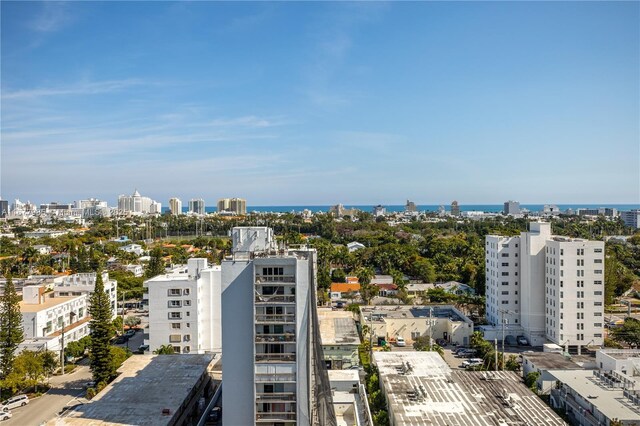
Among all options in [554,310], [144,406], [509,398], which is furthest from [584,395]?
[144,406]

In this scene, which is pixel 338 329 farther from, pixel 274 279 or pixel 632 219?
pixel 632 219

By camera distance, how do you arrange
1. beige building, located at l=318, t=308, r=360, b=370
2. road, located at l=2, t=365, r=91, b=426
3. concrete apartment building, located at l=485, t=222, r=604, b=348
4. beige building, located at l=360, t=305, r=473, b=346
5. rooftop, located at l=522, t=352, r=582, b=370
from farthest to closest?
1. beige building, located at l=360, t=305, r=473, b=346
2. concrete apartment building, located at l=485, t=222, r=604, b=348
3. beige building, located at l=318, t=308, r=360, b=370
4. rooftop, located at l=522, t=352, r=582, b=370
5. road, located at l=2, t=365, r=91, b=426

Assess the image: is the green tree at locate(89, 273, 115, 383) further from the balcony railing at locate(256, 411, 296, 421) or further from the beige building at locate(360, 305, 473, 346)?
the beige building at locate(360, 305, 473, 346)

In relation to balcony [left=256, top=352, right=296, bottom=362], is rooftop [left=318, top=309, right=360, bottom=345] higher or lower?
lower

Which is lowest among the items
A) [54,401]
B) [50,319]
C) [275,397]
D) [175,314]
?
[54,401]

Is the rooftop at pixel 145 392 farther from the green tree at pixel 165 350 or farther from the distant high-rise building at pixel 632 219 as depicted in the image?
the distant high-rise building at pixel 632 219

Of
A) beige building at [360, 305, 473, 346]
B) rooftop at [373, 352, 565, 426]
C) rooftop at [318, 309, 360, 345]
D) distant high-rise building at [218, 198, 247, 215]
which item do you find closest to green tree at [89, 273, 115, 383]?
rooftop at [318, 309, 360, 345]

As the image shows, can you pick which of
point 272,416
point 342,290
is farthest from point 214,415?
point 342,290
